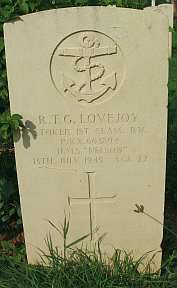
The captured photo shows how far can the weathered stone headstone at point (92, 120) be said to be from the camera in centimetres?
260

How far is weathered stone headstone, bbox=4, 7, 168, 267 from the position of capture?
2.60m

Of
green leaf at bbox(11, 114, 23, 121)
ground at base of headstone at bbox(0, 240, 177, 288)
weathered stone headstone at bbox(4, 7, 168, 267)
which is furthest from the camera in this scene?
ground at base of headstone at bbox(0, 240, 177, 288)

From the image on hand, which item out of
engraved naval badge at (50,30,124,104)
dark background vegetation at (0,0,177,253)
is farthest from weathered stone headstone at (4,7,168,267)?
dark background vegetation at (0,0,177,253)

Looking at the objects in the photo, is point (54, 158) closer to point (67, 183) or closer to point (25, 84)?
point (67, 183)

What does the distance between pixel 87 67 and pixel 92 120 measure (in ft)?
1.02

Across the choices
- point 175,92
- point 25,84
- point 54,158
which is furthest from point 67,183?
point 175,92

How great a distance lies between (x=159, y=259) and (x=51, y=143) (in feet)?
3.42

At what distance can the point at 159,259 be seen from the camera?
10.1ft

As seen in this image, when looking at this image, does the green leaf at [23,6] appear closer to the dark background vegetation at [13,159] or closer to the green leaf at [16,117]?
the dark background vegetation at [13,159]

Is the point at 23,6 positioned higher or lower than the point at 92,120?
higher

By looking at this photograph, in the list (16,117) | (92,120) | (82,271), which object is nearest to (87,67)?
(92,120)

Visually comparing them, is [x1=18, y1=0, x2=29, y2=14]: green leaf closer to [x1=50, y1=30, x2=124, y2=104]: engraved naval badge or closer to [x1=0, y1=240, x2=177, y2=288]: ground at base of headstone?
[x1=50, y1=30, x2=124, y2=104]: engraved naval badge

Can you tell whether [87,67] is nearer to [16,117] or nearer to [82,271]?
[16,117]

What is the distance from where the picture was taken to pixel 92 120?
277 centimetres
